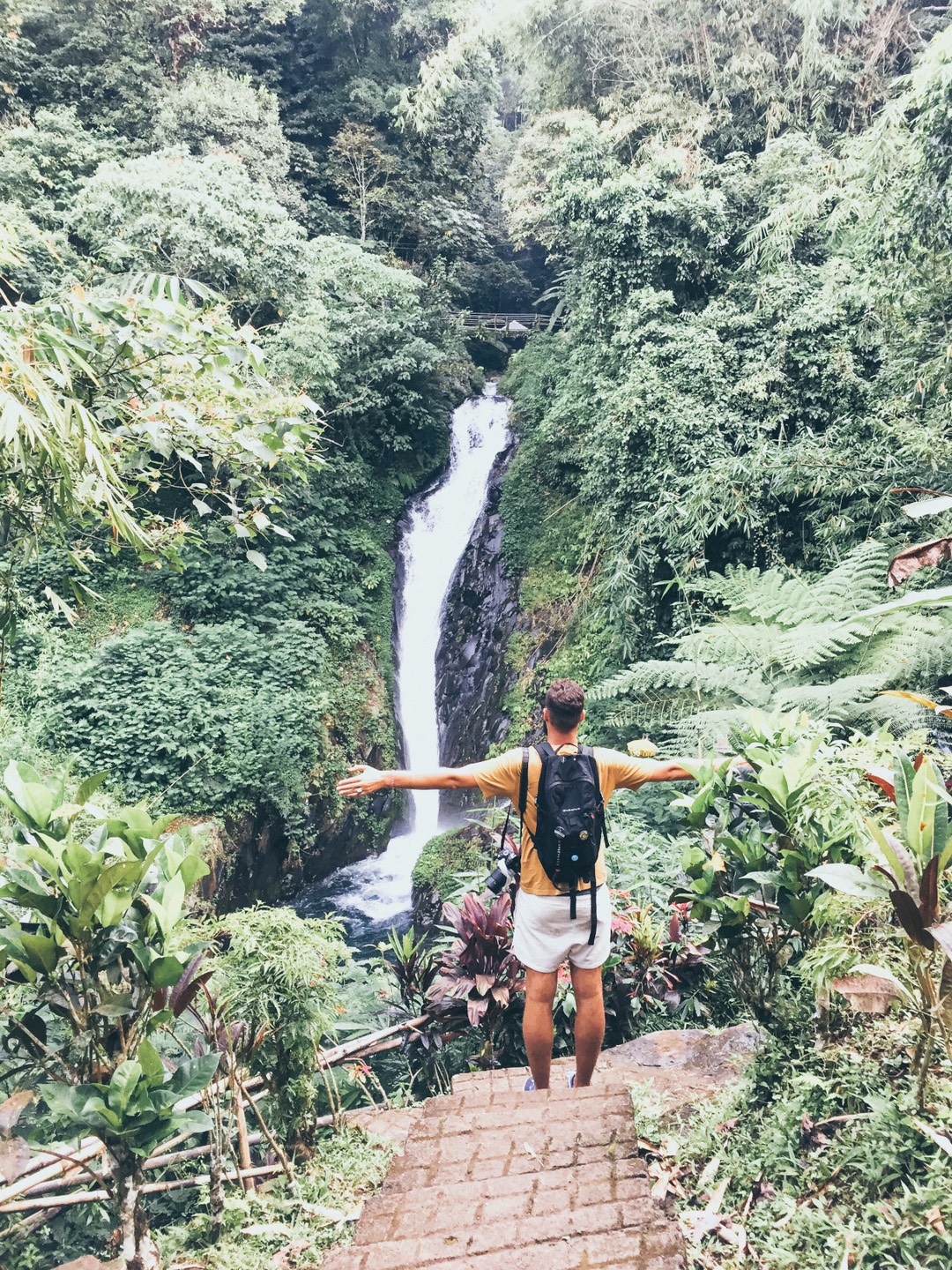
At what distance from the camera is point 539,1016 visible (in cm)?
274

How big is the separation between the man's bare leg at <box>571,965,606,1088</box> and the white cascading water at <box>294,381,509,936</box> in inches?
263

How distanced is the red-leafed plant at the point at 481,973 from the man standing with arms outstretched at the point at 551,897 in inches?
16.7

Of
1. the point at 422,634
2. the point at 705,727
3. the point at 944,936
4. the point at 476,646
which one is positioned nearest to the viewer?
the point at 944,936

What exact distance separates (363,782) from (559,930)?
2.83 ft

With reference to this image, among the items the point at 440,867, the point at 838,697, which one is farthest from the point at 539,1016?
→ the point at 440,867

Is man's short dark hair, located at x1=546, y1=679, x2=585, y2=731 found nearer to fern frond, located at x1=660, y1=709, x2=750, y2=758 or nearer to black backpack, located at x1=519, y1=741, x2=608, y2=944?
black backpack, located at x1=519, y1=741, x2=608, y2=944

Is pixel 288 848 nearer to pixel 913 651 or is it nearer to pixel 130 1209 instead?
pixel 913 651

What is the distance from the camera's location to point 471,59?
47.6 feet

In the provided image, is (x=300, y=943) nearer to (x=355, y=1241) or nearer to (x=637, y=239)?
(x=355, y=1241)

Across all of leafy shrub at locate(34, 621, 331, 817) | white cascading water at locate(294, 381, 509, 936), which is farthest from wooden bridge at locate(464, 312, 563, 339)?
leafy shrub at locate(34, 621, 331, 817)

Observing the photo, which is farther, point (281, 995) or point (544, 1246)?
point (281, 995)

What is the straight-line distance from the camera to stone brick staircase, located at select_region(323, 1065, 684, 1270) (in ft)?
6.04

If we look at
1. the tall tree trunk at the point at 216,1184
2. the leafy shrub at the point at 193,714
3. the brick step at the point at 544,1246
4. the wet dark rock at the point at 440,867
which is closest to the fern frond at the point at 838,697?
the brick step at the point at 544,1246

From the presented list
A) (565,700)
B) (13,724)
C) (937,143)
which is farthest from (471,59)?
(565,700)
